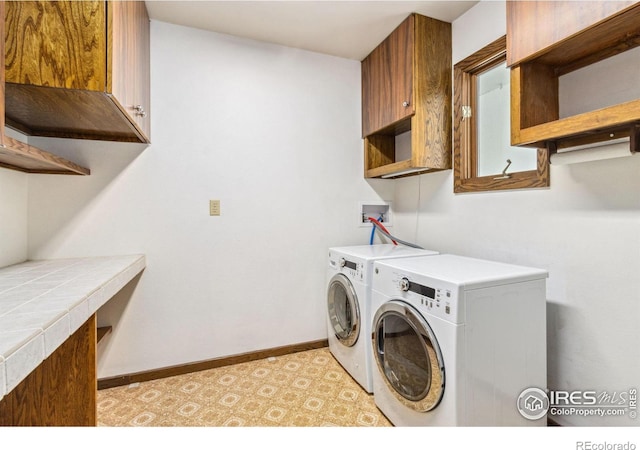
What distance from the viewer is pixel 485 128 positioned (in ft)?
6.31

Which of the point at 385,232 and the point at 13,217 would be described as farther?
the point at 385,232

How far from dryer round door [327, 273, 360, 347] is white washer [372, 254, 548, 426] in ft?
1.24

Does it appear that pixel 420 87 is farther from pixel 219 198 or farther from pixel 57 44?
pixel 57 44

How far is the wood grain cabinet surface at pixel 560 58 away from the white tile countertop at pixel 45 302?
1.84m

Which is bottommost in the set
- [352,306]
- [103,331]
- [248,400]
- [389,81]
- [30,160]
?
[248,400]

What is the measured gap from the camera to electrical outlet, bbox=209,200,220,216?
6.81 feet

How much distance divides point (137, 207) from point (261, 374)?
1366mm

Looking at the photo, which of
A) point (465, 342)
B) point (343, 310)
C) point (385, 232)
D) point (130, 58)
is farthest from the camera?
point (385, 232)

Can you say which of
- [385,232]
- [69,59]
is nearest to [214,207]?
[69,59]

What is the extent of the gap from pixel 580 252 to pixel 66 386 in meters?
2.28

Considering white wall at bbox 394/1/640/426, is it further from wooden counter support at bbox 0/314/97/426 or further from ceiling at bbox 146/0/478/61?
wooden counter support at bbox 0/314/97/426

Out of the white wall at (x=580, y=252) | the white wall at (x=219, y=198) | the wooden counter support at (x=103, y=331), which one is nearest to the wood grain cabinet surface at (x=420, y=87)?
the white wall at (x=580, y=252)
